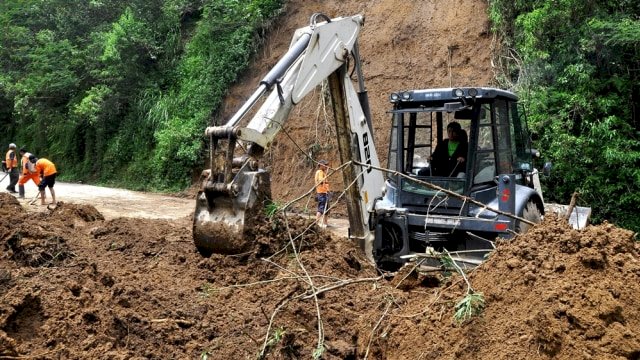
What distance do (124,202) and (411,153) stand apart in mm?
11137

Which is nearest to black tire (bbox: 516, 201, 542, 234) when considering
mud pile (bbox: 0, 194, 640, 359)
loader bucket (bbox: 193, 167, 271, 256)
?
mud pile (bbox: 0, 194, 640, 359)

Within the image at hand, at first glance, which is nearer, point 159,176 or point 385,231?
point 385,231

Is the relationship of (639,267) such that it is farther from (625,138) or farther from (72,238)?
(625,138)

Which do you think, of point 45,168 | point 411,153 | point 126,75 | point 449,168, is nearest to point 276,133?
point 411,153

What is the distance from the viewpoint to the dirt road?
1408 cm

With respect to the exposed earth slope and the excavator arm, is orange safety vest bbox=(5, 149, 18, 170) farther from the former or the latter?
the excavator arm

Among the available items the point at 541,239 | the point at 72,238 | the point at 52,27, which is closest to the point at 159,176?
the point at 52,27

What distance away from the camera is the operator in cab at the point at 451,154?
691 cm

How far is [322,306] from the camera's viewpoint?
4.74 m

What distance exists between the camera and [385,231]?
705 centimetres

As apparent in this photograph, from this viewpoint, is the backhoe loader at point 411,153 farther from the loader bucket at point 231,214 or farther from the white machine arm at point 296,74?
the loader bucket at point 231,214

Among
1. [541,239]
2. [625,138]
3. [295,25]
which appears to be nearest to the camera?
[541,239]

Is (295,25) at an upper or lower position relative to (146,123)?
upper

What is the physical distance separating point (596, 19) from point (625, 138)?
8.23 ft
